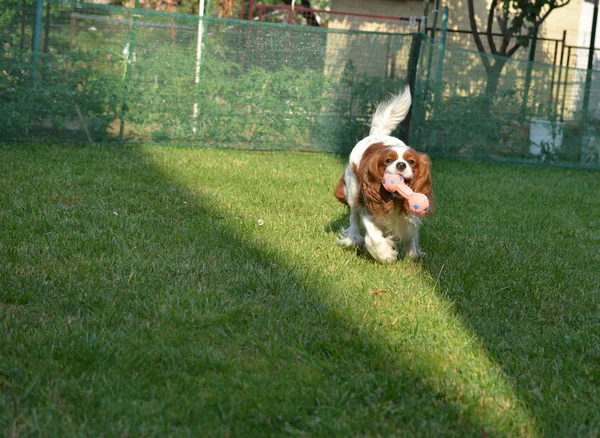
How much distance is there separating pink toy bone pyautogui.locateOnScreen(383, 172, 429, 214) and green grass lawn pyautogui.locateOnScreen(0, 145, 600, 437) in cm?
39

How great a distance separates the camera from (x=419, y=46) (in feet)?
34.0

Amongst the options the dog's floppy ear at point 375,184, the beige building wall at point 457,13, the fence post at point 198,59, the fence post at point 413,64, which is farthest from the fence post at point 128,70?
the beige building wall at point 457,13

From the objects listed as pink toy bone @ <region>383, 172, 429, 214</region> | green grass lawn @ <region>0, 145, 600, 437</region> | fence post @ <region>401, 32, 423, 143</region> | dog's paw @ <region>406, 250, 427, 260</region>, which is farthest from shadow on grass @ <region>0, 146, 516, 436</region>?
fence post @ <region>401, 32, 423, 143</region>

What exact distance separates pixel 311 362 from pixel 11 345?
109 centimetres

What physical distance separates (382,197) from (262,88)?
559 cm

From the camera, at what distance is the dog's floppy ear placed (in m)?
4.62

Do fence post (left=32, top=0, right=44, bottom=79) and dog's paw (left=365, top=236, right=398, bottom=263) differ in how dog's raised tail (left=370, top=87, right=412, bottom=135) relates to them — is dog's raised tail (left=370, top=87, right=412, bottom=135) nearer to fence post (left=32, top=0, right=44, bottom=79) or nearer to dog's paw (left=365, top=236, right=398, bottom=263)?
dog's paw (left=365, top=236, right=398, bottom=263)

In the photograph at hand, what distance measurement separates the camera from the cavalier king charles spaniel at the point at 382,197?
15.1 ft

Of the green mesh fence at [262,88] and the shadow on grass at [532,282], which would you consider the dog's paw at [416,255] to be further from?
the green mesh fence at [262,88]

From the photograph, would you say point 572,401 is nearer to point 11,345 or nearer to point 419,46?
point 11,345

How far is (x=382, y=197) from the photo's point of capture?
469cm

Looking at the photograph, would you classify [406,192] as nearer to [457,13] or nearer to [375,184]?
[375,184]

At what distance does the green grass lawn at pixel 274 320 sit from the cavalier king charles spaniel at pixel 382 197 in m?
0.15

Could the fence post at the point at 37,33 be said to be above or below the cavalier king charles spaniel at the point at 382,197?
above
